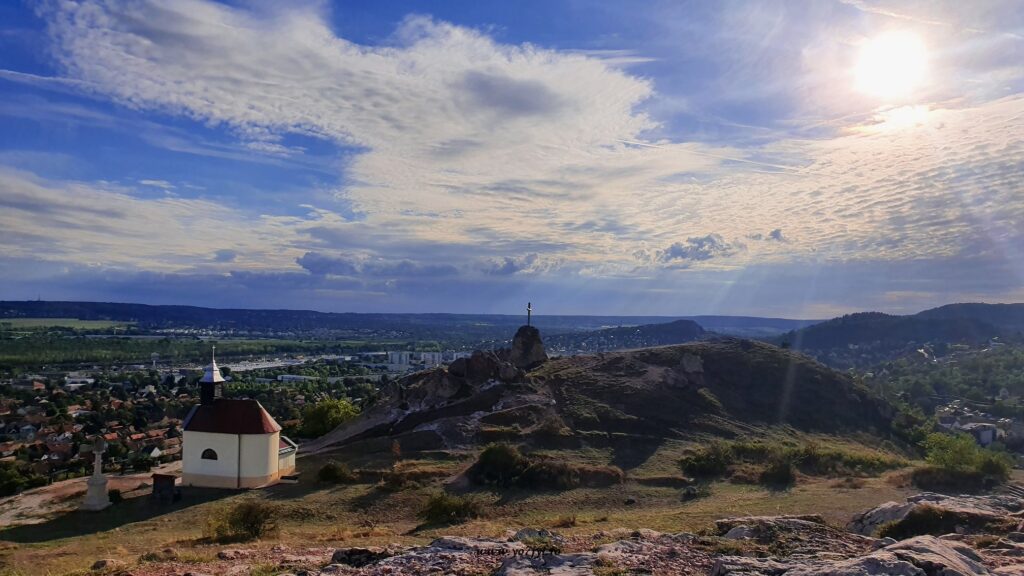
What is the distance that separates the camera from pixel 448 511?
68.9 ft

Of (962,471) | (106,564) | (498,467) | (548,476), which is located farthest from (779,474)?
(106,564)

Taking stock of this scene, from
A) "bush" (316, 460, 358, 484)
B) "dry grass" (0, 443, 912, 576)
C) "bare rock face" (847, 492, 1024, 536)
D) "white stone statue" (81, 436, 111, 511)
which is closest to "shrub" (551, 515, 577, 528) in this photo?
"dry grass" (0, 443, 912, 576)

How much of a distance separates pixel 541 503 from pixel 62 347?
160273 millimetres

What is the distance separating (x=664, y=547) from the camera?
13.0m

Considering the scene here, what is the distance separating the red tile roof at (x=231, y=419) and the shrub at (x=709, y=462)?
18.0m

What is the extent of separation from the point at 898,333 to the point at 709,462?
140986 mm

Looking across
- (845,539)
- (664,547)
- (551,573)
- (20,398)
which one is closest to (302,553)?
(551,573)

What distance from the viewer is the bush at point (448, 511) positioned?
20.8 m

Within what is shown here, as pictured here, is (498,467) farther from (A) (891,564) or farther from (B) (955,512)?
(A) (891,564)

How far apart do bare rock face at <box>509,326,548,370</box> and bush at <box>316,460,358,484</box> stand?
66.7 ft

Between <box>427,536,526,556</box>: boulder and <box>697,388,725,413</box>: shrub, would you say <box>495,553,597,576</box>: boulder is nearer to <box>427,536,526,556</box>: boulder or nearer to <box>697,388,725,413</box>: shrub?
<box>427,536,526,556</box>: boulder

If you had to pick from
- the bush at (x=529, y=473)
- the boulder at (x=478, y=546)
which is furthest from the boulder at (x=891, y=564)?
the bush at (x=529, y=473)

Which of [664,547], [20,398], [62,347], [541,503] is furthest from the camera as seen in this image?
[62,347]

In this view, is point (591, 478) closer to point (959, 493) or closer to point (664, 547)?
point (959, 493)
